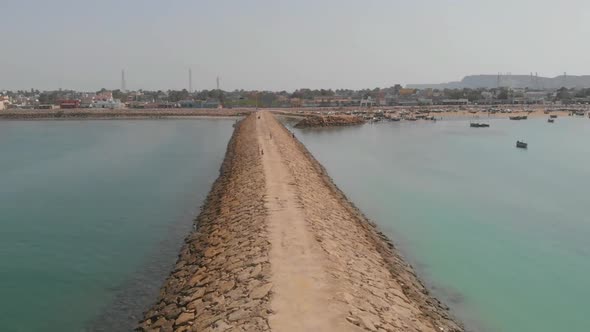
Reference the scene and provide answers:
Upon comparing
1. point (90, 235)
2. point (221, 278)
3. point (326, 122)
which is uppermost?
point (326, 122)

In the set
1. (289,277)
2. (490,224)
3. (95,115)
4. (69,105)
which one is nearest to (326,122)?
(95,115)

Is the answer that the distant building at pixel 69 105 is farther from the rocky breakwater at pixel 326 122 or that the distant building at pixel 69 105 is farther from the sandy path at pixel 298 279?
the sandy path at pixel 298 279

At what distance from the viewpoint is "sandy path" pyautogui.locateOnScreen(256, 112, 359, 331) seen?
688 cm

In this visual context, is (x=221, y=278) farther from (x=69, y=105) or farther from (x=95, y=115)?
(x=69, y=105)

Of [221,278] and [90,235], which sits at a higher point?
[221,278]

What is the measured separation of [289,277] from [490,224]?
38.1 ft

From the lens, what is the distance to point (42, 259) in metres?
13.2

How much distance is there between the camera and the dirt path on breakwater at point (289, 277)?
7.38 metres

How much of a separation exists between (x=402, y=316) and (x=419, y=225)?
Result: 9472mm

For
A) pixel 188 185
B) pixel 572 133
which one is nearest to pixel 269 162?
pixel 188 185

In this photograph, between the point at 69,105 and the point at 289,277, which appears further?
the point at 69,105

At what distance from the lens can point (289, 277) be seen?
8.62m

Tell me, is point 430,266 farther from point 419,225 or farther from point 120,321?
point 120,321

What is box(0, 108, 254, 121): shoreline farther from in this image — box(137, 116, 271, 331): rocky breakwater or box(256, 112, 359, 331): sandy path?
box(256, 112, 359, 331): sandy path
